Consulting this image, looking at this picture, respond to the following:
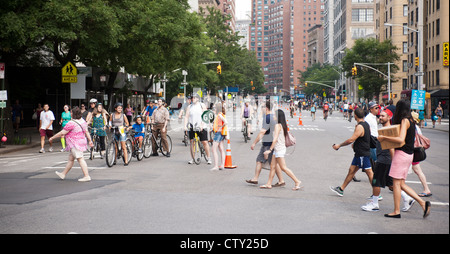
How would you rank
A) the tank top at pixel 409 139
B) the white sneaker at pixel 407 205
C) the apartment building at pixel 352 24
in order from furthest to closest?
the apartment building at pixel 352 24 < the white sneaker at pixel 407 205 < the tank top at pixel 409 139

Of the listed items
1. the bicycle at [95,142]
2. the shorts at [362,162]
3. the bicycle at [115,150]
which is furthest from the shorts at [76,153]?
the shorts at [362,162]

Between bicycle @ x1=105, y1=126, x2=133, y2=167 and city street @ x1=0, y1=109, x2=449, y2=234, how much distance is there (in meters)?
0.30

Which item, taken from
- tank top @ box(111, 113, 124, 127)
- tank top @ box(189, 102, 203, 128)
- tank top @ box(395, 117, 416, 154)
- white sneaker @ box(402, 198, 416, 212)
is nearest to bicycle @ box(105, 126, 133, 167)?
tank top @ box(111, 113, 124, 127)

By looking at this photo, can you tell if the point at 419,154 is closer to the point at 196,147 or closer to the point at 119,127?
the point at 196,147

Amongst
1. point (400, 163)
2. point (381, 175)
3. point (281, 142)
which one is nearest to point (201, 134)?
point (281, 142)

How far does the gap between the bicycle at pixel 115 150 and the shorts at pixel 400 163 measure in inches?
362

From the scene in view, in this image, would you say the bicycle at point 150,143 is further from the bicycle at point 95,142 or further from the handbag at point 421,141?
the handbag at point 421,141

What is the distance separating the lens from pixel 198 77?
6731cm

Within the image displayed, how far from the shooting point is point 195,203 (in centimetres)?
930

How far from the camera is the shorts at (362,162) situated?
10.1 m

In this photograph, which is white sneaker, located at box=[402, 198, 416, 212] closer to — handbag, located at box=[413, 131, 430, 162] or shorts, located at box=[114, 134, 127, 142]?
handbag, located at box=[413, 131, 430, 162]

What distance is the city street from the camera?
738 cm

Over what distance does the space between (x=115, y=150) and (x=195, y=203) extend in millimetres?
7050

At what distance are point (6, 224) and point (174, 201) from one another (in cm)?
288
